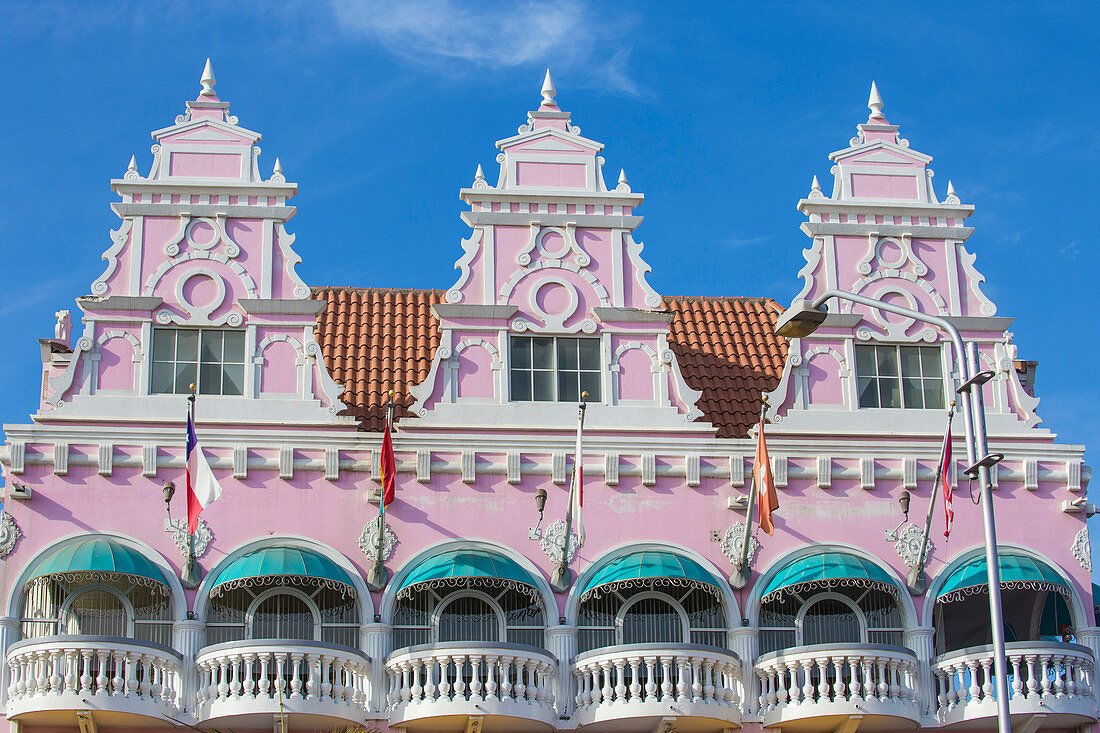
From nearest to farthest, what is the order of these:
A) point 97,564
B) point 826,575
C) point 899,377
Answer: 1. point 97,564
2. point 826,575
3. point 899,377

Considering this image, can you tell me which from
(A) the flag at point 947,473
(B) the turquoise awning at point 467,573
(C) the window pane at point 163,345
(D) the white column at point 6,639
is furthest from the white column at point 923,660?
(D) the white column at point 6,639

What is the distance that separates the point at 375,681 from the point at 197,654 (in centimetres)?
289

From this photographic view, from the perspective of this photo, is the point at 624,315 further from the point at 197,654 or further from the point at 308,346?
the point at 197,654

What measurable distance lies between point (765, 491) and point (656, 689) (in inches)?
145

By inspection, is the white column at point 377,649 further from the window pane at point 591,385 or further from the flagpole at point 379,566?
the window pane at point 591,385

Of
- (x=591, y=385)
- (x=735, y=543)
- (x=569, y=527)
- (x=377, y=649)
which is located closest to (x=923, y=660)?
(x=735, y=543)

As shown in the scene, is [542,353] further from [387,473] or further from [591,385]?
[387,473]

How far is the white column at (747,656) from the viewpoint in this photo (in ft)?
103

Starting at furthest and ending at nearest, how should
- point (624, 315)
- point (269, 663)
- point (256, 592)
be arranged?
point (624, 315) < point (256, 592) < point (269, 663)

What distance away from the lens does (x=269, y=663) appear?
29859mm

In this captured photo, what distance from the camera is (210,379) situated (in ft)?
109

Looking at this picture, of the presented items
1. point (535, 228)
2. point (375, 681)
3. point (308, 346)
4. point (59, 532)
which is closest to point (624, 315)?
point (535, 228)

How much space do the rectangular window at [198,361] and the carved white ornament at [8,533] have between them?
10.9 ft

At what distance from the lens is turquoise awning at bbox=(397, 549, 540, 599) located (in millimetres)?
31031
